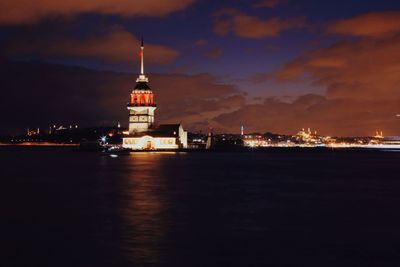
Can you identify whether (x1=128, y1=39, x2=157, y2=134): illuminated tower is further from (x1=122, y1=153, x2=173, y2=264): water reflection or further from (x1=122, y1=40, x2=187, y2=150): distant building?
(x1=122, y1=153, x2=173, y2=264): water reflection

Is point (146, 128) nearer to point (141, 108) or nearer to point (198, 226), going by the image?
point (141, 108)

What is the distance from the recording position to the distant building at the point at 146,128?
146 m

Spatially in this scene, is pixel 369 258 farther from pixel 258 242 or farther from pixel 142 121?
pixel 142 121

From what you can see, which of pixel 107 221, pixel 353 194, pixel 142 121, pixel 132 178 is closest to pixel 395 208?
pixel 353 194

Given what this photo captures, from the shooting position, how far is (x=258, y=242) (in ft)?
65.2

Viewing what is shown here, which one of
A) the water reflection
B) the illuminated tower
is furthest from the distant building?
the water reflection

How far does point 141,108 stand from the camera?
498ft

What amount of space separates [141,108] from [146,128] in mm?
5801

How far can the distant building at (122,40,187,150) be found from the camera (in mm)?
146125

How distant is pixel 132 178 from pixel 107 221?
25800mm

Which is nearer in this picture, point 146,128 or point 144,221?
point 144,221

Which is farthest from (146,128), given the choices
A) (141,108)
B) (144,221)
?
(144,221)

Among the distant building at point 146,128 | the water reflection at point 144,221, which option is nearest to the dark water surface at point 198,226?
the water reflection at point 144,221

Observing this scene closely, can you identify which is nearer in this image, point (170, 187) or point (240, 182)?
point (170, 187)
